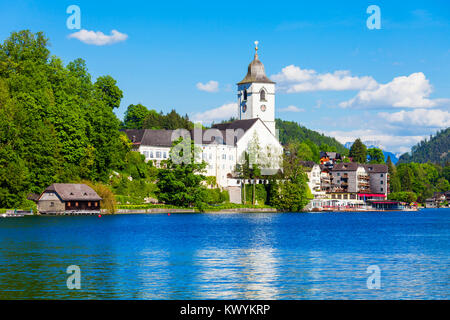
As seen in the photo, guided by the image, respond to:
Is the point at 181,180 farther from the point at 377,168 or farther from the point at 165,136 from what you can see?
the point at 377,168

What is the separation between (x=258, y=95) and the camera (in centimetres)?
13588

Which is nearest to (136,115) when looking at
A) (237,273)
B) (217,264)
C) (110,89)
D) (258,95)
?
(258,95)

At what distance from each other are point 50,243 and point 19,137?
37.6 meters

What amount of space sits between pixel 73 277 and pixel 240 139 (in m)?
95.5

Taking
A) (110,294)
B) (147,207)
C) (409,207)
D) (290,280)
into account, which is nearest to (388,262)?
(290,280)

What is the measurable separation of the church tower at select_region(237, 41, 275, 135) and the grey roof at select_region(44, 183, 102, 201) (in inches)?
2256

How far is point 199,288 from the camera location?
2741 centimetres

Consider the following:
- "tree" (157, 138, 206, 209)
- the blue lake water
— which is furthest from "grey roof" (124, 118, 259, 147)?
the blue lake water

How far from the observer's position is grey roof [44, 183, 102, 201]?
267ft

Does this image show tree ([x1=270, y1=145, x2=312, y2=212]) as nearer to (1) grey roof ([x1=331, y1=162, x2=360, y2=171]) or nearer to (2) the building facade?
(2) the building facade

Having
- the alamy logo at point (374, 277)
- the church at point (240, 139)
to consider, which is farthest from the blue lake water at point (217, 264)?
the church at point (240, 139)
